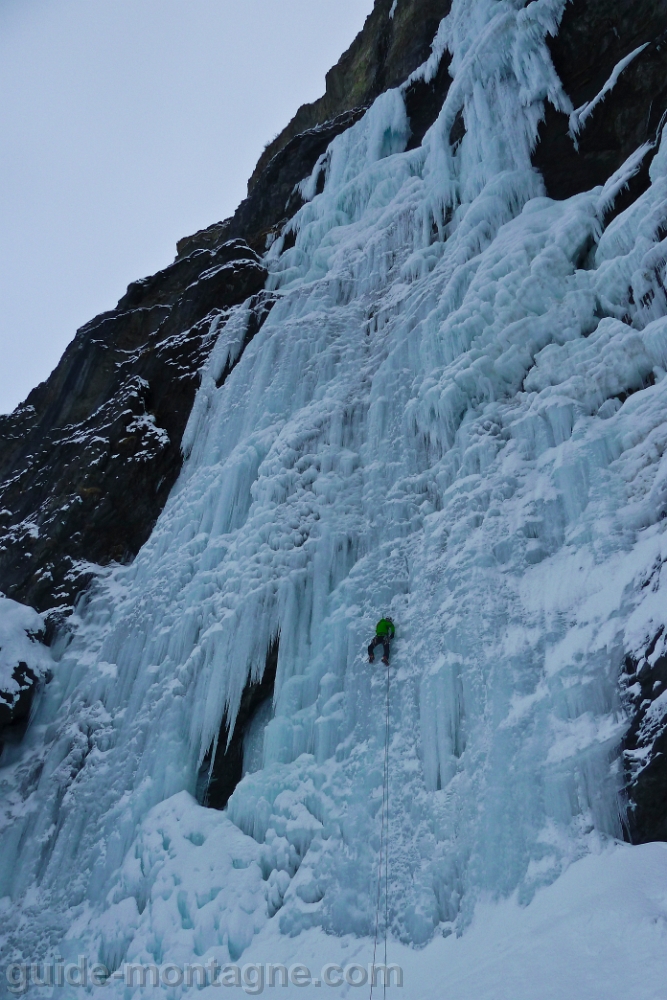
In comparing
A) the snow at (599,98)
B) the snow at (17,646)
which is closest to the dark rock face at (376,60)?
the snow at (599,98)

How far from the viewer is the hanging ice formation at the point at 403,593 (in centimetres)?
685

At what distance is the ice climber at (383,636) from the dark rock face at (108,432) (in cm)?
666

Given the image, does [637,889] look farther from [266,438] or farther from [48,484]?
[48,484]

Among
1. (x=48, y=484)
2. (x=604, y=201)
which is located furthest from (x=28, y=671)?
(x=604, y=201)

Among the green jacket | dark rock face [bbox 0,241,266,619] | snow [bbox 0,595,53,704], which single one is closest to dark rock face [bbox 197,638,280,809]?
the green jacket

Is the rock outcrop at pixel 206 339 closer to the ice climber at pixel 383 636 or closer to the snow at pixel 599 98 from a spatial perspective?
the snow at pixel 599 98

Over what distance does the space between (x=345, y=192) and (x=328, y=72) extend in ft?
30.4

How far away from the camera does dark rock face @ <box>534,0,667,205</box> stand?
10648 mm

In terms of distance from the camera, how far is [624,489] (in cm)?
743

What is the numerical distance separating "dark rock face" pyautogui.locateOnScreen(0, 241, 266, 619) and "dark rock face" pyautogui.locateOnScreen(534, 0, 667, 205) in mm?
6881

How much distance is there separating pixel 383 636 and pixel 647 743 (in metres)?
3.10

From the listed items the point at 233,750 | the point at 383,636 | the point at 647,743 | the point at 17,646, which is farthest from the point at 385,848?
the point at 17,646

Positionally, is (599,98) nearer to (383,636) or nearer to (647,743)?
(383,636)

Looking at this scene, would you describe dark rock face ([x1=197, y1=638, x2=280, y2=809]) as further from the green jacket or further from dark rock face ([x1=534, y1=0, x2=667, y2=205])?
dark rock face ([x1=534, y1=0, x2=667, y2=205])
